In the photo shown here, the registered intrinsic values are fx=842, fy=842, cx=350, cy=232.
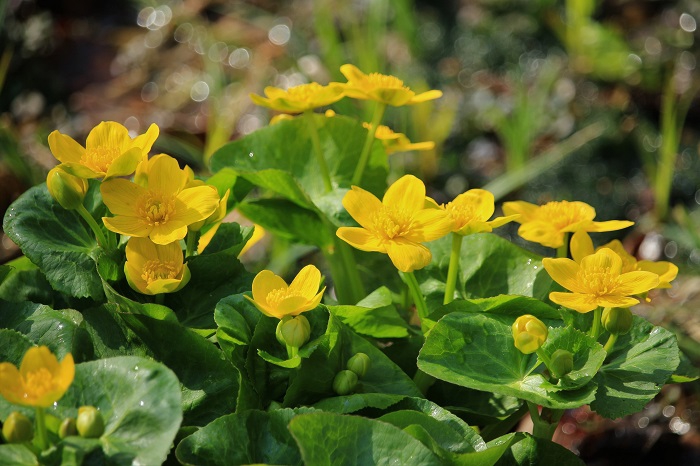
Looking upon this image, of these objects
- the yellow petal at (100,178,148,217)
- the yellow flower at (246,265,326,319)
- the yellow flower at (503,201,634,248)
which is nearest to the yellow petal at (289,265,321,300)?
the yellow flower at (246,265,326,319)

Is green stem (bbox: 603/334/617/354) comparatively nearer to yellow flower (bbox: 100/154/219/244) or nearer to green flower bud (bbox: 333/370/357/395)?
green flower bud (bbox: 333/370/357/395)

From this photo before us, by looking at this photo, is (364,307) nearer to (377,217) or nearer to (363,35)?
(377,217)

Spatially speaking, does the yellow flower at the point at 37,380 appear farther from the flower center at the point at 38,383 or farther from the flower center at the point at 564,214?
the flower center at the point at 564,214

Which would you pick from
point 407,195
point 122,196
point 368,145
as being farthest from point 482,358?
point 122,196

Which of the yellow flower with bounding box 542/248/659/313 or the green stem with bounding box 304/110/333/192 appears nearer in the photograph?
the yellow flower with bounding box 542/248/659/313

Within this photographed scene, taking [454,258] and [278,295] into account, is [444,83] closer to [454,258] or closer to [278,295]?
[454,258]

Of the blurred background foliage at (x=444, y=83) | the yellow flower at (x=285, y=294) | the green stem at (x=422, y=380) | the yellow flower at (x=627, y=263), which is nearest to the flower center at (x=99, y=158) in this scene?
the yellow flower at (x=285, y=294)
